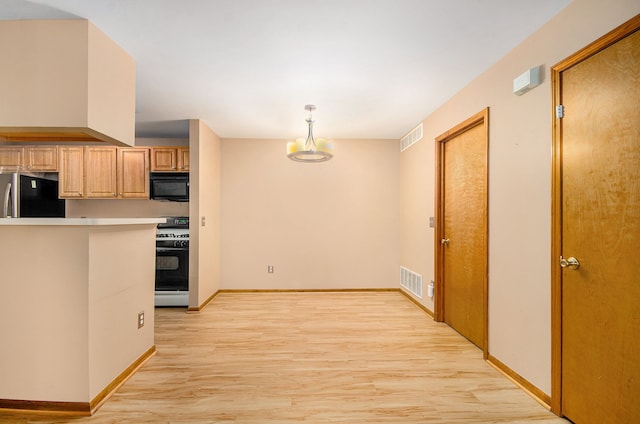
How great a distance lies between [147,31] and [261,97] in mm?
1349

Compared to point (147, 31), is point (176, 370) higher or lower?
lower

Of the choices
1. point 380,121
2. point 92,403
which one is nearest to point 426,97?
point 380,121

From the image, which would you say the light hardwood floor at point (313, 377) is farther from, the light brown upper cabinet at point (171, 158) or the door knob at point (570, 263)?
the light brown upper cabinet at point (171, 158)

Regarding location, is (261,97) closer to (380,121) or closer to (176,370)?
(380,121)

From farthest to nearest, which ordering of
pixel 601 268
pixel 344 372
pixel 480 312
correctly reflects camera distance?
pixel 480 312 → pixel 344 372 → pixel 601 268

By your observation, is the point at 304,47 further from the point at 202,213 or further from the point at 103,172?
the point at 103,172

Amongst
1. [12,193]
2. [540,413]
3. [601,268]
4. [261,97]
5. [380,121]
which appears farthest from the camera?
[380,121]

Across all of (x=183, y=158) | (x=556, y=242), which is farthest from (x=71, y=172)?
(x=556, y=242)

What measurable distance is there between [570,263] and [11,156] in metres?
6.63

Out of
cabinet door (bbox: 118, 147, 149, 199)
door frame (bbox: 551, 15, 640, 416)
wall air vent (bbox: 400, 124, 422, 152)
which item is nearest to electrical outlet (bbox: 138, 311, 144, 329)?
cabinet door (bbox: 118, 147, 149, 199)

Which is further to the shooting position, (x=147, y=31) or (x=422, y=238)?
(x=422, y=238)

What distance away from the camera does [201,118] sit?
433 cm

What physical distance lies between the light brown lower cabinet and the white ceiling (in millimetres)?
1027

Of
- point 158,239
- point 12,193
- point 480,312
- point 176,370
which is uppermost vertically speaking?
point 12,193
